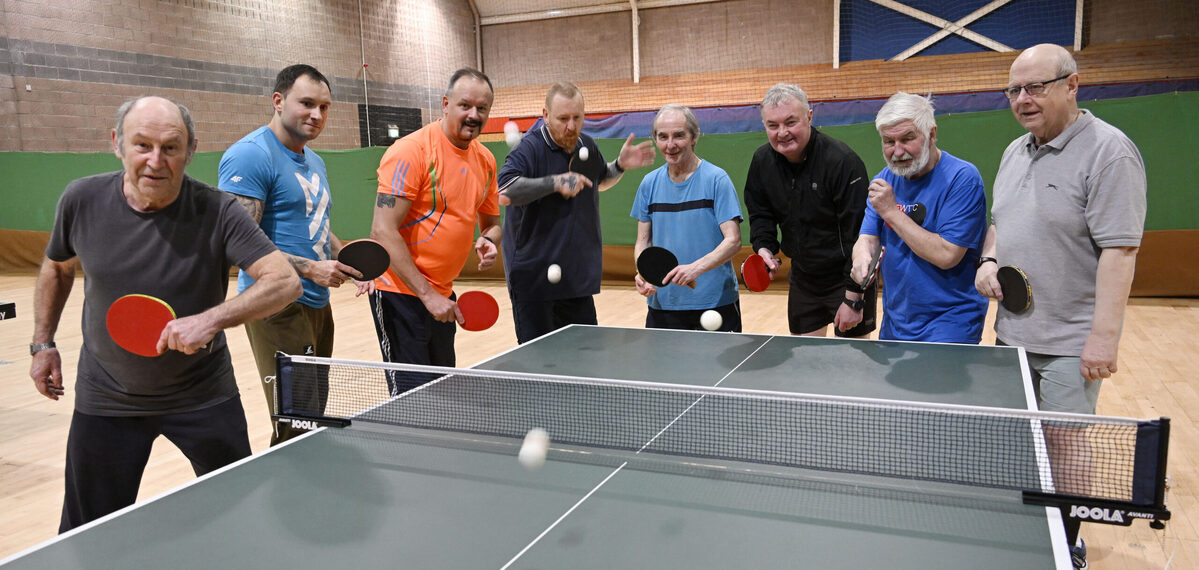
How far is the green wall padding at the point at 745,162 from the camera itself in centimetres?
782

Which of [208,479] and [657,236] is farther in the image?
[657,236]

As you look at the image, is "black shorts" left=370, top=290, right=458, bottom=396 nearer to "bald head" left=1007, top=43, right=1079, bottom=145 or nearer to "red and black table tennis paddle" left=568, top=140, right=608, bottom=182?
"red and black table tennis paddle" left=568, top=140, right=608, bottom=182

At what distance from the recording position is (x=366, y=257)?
Answer: 2832 mm

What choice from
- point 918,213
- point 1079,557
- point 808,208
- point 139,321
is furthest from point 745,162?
point 139,321

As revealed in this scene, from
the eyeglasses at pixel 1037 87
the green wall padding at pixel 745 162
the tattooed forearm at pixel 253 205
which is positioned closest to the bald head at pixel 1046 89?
the eyeglasses at pixel 1037 87

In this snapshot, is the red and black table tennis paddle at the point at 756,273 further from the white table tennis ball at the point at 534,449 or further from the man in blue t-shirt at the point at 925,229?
the white table tennis ball at the point at 534,449

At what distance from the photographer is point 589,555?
53.1 inches

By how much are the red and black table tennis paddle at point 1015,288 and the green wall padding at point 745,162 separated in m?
5.69

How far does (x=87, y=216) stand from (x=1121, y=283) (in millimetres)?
2810

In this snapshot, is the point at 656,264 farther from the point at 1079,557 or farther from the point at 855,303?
the point at 1079,557

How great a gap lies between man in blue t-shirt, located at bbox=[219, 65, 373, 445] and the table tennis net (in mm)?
519

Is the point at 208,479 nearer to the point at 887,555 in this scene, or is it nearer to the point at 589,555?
the point at 589,555

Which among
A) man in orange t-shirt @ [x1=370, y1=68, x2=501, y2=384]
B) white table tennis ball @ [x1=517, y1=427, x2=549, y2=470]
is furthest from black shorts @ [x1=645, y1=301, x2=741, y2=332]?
white table tennis ball @ [x1=517, y1=427, x2=549, y2=470]

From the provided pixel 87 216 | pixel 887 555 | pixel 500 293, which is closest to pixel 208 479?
pixel 87 216
